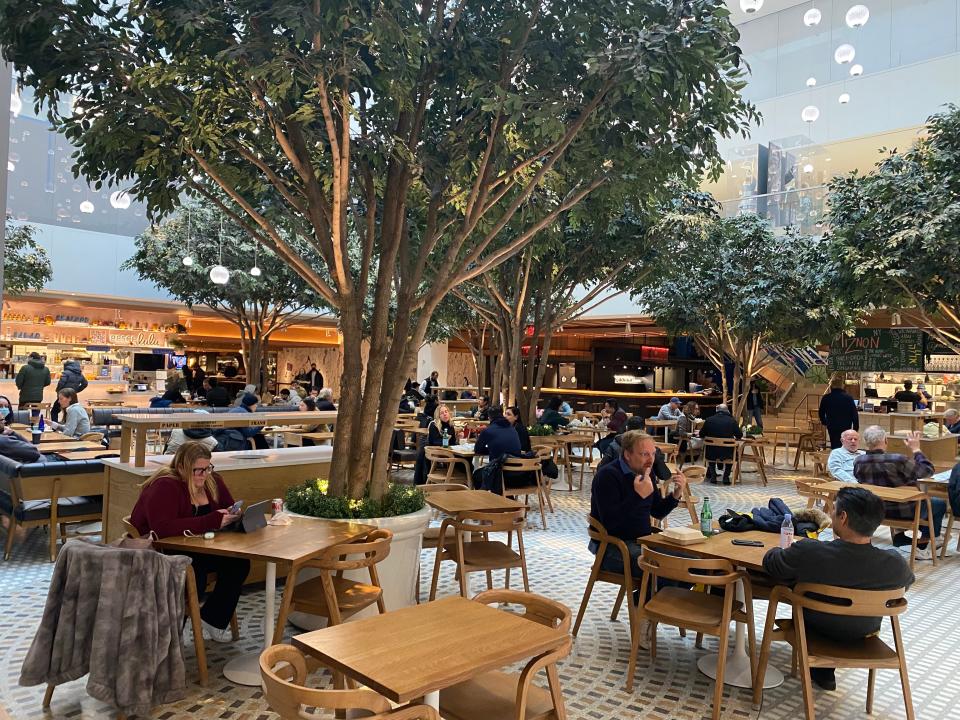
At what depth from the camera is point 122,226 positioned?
1758cm

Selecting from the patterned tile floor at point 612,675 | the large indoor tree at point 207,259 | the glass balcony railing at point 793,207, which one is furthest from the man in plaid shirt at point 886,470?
the large indoor tree at point 207,259

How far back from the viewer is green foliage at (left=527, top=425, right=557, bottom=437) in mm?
10930

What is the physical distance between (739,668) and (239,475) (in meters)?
3.62

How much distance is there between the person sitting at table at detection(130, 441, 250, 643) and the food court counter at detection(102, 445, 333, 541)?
1.09 metres

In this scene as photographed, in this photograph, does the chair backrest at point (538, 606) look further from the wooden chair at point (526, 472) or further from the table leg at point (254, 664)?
the wooden chair at point (526, 472)

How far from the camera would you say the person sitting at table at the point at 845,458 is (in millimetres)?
6883

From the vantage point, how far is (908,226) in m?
9.67

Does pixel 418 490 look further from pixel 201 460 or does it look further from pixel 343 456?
pixel 201 460

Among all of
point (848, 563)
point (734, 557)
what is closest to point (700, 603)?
point (734, 557)

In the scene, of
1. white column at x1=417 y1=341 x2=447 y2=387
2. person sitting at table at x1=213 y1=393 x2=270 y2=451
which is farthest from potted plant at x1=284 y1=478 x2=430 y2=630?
white column at x1=417 y1=341 x2=447 y2=387

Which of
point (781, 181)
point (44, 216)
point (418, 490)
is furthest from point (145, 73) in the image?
point (781, 181)

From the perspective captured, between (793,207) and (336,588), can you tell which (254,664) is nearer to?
(336,588)

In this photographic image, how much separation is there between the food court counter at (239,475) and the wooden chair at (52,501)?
555mm

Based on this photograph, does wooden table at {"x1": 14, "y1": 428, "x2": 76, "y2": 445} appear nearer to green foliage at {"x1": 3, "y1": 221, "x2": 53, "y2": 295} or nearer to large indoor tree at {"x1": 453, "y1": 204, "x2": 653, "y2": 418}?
large indoor tree at {"x1": 453, "y1": 204, "x2": 653, "y2": 418}
